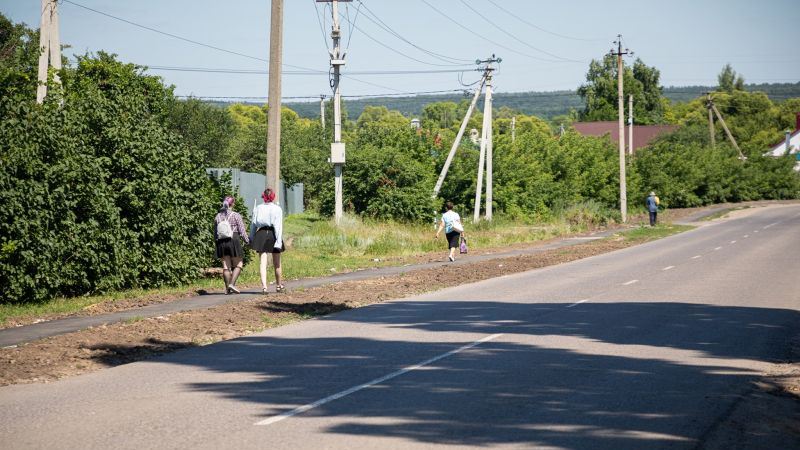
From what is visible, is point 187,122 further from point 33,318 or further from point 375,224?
point 33,318

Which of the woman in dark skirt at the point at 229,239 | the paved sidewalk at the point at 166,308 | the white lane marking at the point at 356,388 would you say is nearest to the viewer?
the white lane marking at the point at 356,388

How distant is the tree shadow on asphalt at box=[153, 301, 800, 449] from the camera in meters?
8.04

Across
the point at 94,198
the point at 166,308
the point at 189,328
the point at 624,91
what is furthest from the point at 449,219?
the point at 624,91

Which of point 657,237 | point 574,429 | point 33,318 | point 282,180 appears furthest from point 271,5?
point 282,180

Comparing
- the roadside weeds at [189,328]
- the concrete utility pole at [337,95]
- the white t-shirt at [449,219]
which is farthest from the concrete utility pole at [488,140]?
the roadside weeds at [189,328]

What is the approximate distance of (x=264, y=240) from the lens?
19.9 m

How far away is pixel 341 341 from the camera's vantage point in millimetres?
13516

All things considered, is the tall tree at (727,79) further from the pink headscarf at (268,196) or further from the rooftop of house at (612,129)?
the pink headscarf at (268,196)

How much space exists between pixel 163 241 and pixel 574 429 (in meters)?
15.5

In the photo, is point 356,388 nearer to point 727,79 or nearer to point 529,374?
point 529,374

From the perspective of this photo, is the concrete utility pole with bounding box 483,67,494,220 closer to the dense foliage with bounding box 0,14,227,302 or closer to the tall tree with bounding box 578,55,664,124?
the dense foliage with bounding box 0,14,227,302

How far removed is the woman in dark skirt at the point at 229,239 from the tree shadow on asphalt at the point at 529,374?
418 cm

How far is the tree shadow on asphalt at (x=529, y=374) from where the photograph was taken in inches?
316

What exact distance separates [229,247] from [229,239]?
0.54ft
